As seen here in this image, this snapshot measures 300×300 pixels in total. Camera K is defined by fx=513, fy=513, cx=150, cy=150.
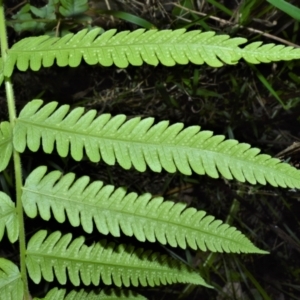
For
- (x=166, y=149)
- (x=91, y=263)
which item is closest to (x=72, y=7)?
(x=166, y=149)

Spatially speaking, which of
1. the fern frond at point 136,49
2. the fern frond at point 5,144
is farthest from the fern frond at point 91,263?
the fern frond at point 136,49

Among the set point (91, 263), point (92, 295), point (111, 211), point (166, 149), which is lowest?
point (92, 295)

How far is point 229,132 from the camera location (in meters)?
1.75

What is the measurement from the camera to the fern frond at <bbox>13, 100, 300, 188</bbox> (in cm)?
110

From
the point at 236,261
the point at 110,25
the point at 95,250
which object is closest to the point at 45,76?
the point at 110,25

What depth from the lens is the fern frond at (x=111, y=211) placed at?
114 cm

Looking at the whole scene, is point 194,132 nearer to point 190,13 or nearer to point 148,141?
point 148,141

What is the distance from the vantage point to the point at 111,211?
115cm

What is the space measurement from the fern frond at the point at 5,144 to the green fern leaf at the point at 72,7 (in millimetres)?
571

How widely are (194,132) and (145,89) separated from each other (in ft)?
2.29

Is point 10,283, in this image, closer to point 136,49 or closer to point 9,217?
point 9,217

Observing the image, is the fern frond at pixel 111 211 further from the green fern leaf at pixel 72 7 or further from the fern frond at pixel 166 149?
the green fern leaf at pixel 72 7

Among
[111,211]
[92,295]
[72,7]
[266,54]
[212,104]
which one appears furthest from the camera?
[212,104]

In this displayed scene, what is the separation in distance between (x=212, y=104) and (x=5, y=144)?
0.83 m
